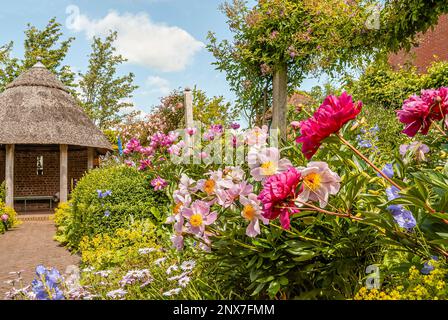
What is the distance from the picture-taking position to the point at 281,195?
4.87 feet

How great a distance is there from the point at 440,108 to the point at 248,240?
120cm

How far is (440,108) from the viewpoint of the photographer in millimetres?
1855

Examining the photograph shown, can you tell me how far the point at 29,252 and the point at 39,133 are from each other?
7.79 meters

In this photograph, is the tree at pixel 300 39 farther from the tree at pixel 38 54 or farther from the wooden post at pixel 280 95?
the tree at pixel 38 54

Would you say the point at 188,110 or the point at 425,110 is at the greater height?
the point at 188,110

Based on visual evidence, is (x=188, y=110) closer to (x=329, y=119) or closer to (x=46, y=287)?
(x=46, y=287)

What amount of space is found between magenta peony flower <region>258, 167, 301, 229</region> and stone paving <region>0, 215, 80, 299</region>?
13.5 feet

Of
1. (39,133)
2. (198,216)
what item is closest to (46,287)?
(198,216)

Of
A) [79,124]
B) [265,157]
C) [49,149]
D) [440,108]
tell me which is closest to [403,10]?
[440,108]

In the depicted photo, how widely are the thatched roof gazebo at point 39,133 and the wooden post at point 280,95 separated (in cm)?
812

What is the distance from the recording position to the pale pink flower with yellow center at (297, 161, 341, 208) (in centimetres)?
163

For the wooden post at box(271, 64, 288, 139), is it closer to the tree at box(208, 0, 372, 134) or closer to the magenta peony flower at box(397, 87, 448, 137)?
the tree at box(208, 0, 372, 134)

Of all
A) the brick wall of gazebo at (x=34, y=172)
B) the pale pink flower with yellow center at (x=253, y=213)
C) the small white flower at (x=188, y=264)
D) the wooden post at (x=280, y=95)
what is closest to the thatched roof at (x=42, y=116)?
the brick wall of gazebo at (x=34, y=172)

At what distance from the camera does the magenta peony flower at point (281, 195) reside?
1489mm
